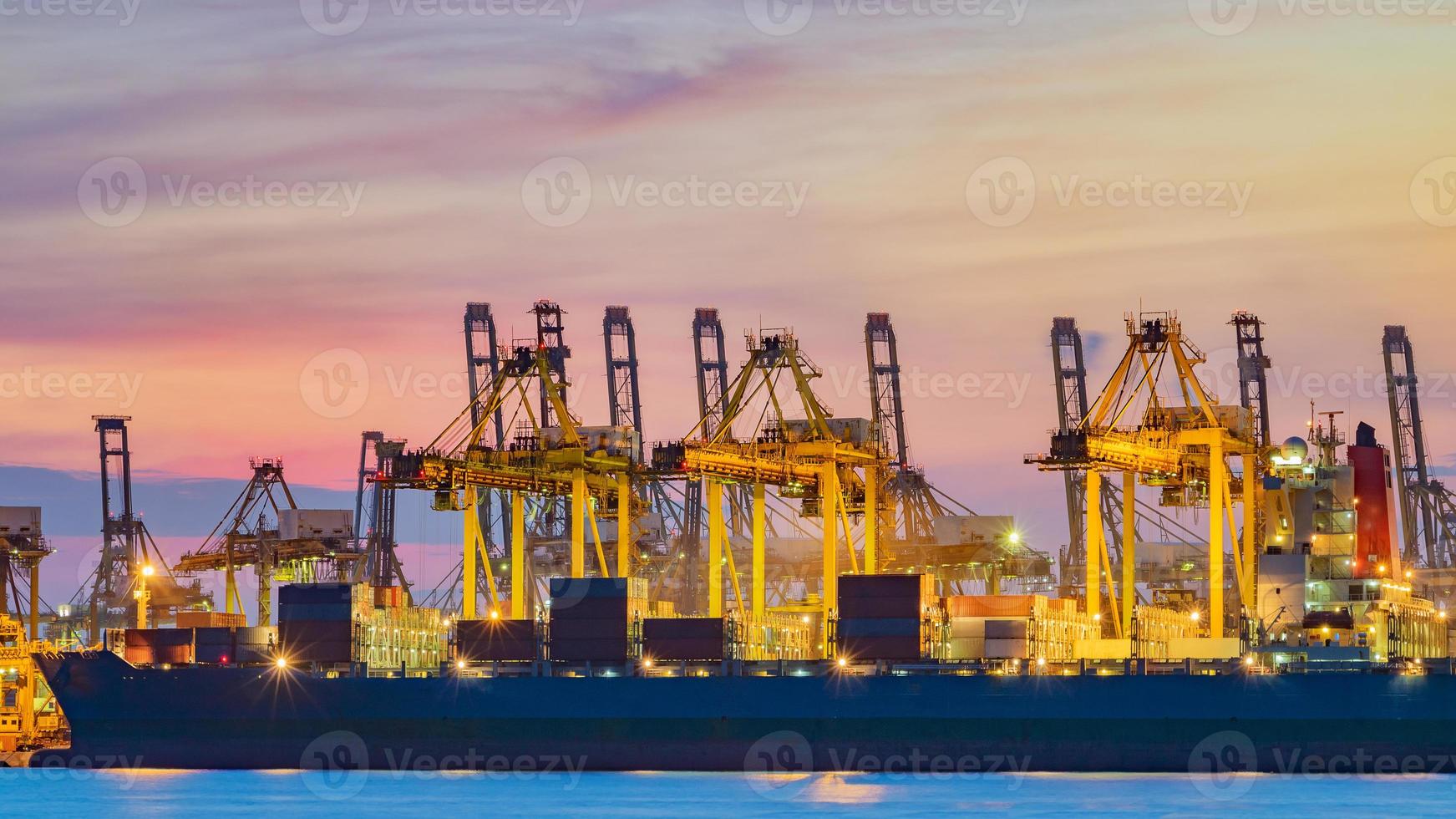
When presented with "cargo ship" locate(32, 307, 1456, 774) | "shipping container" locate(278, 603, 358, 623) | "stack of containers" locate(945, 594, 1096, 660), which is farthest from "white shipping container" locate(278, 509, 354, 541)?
"stack of containers" locate(945, 594, 1096, 660)

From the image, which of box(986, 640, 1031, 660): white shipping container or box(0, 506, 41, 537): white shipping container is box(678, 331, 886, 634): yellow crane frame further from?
box(0, 506, 41, 537): white shipping container

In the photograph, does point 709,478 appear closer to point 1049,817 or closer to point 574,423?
point 574,423

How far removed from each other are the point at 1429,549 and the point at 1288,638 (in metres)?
52.0

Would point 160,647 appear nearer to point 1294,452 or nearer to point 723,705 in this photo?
point 723,705

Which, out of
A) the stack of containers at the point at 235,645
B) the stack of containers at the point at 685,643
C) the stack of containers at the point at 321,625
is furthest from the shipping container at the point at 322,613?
the stack of containers at the point at 685,643

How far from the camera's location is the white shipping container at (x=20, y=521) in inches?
3410

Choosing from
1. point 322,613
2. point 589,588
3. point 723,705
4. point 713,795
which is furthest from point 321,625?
point 713,795

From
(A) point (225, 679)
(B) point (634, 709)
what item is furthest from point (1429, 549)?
(A) point (225, 679)

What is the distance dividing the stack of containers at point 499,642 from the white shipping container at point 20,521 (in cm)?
2697

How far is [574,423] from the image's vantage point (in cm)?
8006

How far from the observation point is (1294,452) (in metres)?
73.4

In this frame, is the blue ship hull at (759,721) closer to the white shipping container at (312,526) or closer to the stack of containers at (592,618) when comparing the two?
the stack of containers at (592,618)

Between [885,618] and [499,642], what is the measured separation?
1279 cm

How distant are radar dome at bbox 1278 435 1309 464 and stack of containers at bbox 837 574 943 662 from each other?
15356mm
